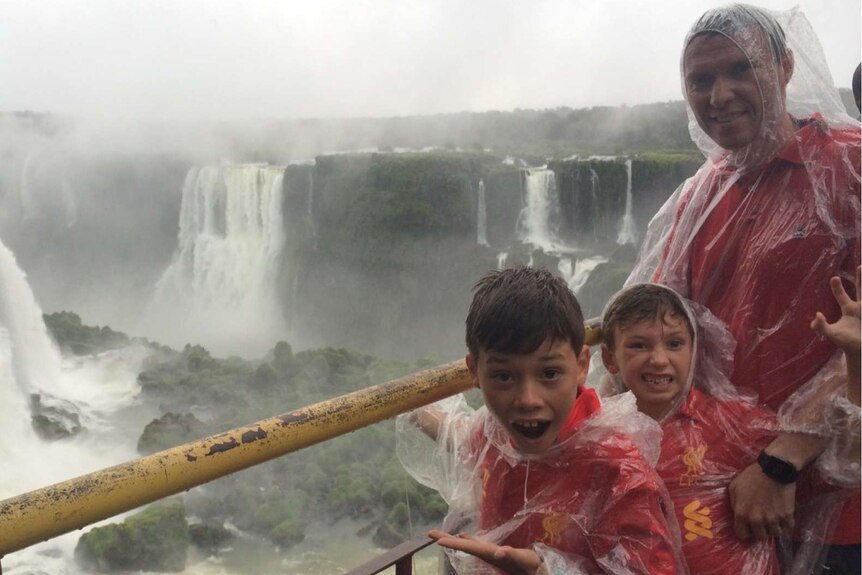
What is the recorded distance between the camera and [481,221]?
20344 mm

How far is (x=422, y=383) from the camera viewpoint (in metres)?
1.48

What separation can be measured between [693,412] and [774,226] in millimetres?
393

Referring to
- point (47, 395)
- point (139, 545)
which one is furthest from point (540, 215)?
point (139, 545)

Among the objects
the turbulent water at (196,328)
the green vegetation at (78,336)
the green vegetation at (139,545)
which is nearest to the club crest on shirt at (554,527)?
the turbulent water at (196,328)

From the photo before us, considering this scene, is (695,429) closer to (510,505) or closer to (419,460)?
(510,505)

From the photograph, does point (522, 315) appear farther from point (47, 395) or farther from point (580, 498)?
point (47, 395)

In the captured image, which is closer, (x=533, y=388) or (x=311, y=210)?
(x=533, y=388)

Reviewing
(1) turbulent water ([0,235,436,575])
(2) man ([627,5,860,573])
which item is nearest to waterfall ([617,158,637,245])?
(1) turbulent water ([0,235,436,575])

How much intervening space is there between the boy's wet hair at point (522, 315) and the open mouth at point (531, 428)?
0.12 m

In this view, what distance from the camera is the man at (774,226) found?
4.47 ft

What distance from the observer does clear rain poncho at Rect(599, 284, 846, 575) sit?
1371mm

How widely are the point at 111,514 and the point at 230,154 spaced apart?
30594 mm

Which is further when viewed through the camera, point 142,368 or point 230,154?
point 230,154

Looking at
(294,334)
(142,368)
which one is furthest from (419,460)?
(294,334)
